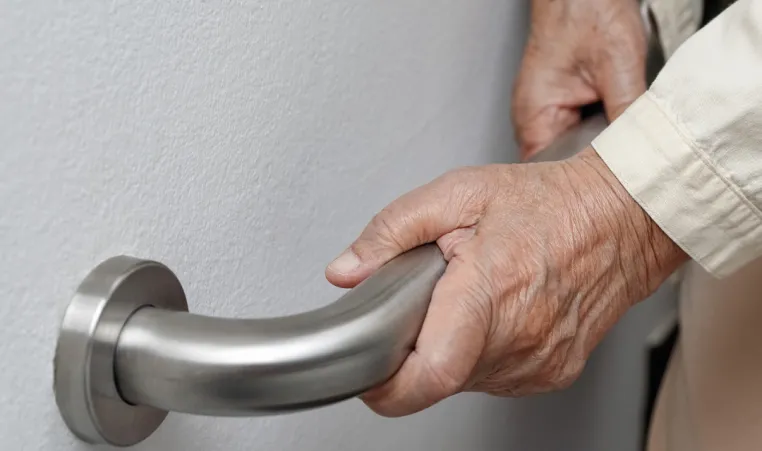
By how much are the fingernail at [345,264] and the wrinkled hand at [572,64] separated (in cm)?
24

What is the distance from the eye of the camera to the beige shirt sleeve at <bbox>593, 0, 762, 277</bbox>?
1.05 feet

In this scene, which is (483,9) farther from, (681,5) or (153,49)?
(153,49)

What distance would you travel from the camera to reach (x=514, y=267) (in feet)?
1.03

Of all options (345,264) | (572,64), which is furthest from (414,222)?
(572,64)

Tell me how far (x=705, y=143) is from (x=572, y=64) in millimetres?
207

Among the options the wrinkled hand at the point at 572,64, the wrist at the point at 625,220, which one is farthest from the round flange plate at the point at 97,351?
the wrinkled hand at the point at 572,64

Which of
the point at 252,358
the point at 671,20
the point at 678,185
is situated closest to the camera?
the point at 252,358

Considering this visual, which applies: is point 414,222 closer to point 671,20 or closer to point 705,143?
point 705,143

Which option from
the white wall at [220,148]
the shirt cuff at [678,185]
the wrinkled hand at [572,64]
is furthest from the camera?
the wrinkled hand at [572,64]

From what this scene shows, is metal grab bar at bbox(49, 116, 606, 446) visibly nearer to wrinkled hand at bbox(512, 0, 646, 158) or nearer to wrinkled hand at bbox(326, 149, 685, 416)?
wrinkled hand at bbox(326, 149, 685, 416)

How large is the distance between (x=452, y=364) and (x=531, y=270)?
0.22 feet

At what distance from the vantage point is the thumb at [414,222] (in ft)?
0.98

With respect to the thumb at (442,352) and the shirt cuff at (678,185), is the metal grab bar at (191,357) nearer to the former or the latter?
the thumb at (442,352)

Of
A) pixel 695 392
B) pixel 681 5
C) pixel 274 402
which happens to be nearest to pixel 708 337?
pixel 695 392
